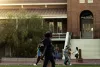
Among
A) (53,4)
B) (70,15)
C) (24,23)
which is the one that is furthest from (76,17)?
(24,23)

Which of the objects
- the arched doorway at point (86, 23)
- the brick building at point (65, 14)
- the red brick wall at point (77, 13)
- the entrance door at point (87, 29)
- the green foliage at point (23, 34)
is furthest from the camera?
the arched doorway at point (86, 23)

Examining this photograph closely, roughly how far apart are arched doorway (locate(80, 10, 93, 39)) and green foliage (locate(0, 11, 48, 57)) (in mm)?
13615

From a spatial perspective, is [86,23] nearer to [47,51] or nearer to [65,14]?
[65,14]

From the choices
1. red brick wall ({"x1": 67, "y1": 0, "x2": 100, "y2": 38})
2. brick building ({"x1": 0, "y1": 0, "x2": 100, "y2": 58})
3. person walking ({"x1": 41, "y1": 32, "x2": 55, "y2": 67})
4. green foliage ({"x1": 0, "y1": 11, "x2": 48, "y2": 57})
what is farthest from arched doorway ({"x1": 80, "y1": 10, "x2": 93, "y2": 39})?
person walking ({"x1": 41, "y1": 32, "x2": 55, "y2": 67})

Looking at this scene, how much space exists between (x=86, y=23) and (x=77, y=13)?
7.65 ft

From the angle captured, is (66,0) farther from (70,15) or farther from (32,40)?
(32,40)

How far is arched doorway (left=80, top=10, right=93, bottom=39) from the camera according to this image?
49062 millimetres

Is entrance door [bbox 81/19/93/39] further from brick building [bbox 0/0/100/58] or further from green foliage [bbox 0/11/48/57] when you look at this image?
green foliage [bbox 0/11/48/57]

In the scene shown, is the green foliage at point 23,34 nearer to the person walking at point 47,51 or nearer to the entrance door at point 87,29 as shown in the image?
the entrance door at point 87,29

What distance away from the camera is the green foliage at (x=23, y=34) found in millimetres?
35875

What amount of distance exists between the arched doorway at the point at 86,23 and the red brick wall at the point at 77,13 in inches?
32.3

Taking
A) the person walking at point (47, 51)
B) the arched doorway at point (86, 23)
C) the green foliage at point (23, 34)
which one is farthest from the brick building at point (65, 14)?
the person walking at point (47, 51)

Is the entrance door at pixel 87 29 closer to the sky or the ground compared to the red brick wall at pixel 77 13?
closer to the ground

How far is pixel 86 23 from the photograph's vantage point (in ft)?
163
